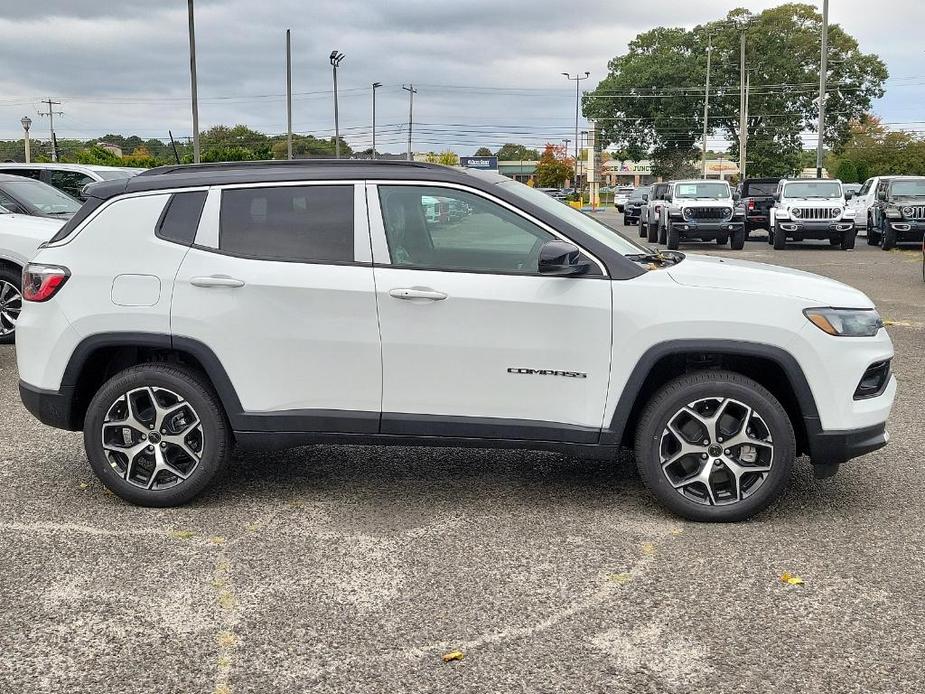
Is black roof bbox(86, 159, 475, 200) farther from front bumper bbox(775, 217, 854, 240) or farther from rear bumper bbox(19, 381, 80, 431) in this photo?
front bumper bbox(775, 217, 854, 240)

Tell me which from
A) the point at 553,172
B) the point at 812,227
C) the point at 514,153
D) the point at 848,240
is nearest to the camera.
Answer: the point at 812,227

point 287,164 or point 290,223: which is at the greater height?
point 287,164

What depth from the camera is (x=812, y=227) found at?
2555cm

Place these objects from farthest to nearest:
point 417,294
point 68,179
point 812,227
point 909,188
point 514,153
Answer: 1. point 514,153
2. point 909,188
3. point 812,227
4. point 68,179
5. point 417,294

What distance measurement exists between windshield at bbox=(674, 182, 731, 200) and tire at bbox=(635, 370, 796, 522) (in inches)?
909

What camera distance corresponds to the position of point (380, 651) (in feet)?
12.0

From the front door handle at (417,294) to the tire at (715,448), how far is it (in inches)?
44.5

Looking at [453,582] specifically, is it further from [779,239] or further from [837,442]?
[779,239]

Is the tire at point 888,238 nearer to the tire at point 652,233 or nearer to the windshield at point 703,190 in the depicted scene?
the windshield at point 703,190

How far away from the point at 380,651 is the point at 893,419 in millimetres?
4831

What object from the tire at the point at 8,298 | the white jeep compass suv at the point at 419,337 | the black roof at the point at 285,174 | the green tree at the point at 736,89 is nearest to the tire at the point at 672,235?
the tire at the point at 8,298

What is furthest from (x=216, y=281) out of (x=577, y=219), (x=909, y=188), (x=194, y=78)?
(x=194, y=78)

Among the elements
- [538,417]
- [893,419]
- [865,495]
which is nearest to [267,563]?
[538,417]

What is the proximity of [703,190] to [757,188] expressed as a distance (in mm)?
8456
